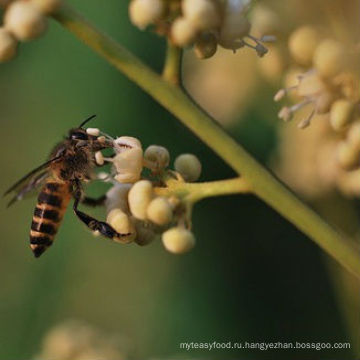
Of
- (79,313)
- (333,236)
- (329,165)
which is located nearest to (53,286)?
(79,313)

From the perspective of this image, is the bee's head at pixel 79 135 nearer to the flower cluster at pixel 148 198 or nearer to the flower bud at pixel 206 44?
the flower cluster at pixel 148 198

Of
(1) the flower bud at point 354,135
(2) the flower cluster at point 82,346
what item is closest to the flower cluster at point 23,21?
(1) the flower bud at point 354,135

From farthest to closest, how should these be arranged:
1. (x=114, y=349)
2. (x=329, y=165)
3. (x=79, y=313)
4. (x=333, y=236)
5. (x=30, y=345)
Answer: (x=79, y=313) → (x=30, y=345) → (x=114, y=349) → (x=329, y=165) → (x=333, y=236)

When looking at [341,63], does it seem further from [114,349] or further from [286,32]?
[114,349]

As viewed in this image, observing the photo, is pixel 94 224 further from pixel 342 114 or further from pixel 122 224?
pixel 342 114

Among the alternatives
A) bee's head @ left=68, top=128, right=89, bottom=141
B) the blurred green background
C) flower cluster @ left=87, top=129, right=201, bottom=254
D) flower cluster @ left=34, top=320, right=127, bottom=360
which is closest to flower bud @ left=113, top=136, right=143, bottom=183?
flower cluster @ left=87, top=129, right=201, bottom=254

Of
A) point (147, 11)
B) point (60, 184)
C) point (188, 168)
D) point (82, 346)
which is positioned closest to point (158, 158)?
point (188, 168)

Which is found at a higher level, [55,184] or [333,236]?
[333,236]
